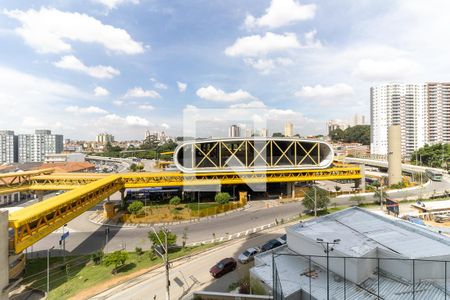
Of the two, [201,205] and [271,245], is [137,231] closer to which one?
[201,205]

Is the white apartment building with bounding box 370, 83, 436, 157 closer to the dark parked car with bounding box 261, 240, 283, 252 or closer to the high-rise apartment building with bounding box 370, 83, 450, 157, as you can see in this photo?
the high-rise apartment building with bounding box 370, 83, 450, 157

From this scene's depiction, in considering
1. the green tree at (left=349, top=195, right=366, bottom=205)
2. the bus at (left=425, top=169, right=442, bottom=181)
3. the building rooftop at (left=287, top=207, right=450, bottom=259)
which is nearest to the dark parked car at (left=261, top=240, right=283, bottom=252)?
the building rooftop at (left=287, top=207, right=450, bottom=259)

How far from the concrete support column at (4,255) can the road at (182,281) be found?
5.09 metres

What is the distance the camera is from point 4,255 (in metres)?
15.4

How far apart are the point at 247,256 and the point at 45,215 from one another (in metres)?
15.6

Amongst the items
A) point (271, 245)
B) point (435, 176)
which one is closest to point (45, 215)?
point (271, 245)

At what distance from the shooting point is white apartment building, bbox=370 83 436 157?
94.2 m

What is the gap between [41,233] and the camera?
1877 cm

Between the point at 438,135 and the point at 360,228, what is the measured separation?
104 m

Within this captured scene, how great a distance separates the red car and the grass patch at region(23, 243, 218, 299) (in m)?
4.12

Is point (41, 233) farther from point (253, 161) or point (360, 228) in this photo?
point (253, 161)

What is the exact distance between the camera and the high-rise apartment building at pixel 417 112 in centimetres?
9406

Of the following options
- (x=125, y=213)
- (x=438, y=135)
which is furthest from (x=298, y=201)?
(x=438, y=135)

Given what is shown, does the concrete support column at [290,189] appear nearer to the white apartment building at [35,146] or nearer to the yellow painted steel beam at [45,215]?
the yellow painted steel beam at [45,215]
